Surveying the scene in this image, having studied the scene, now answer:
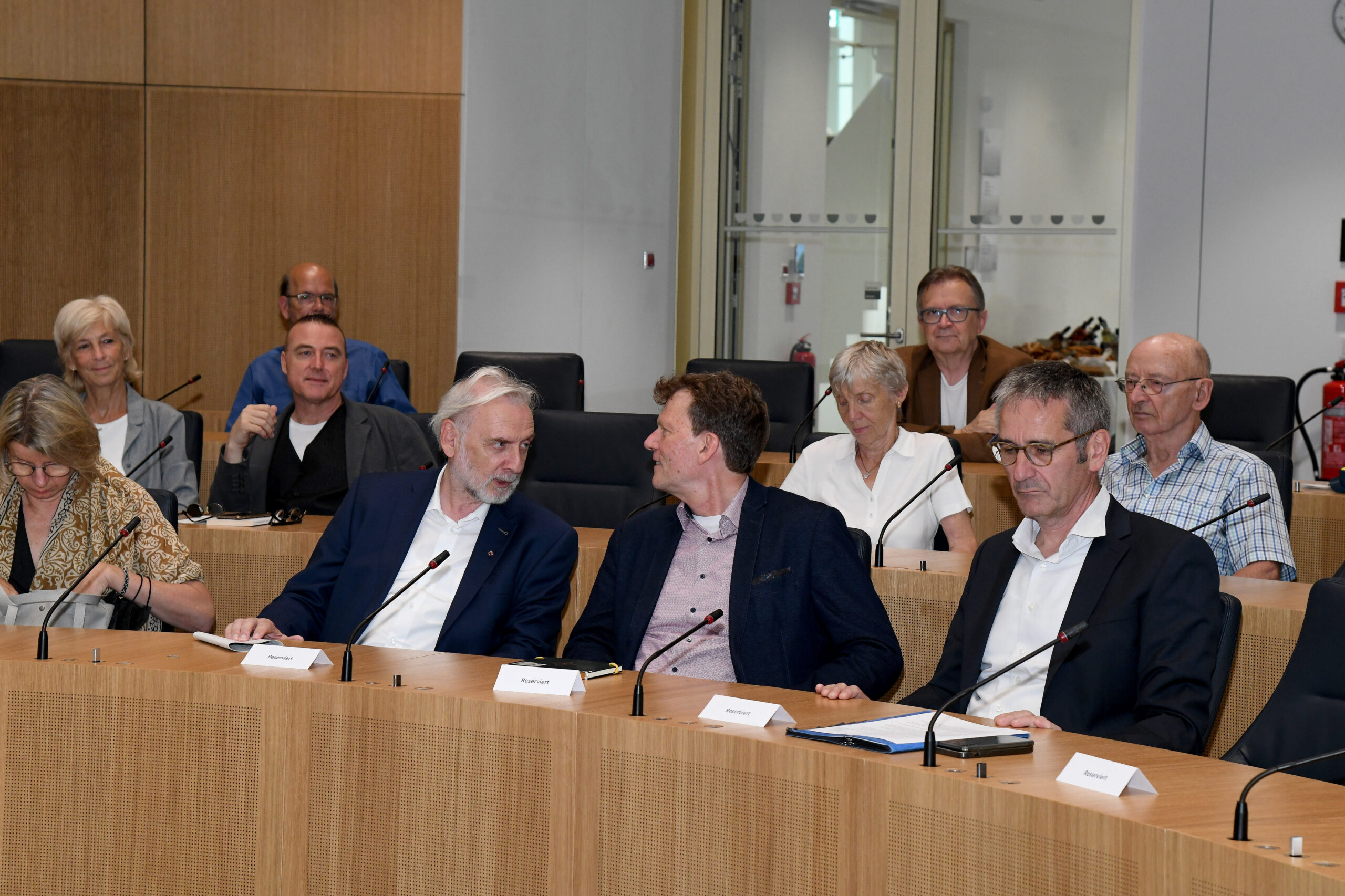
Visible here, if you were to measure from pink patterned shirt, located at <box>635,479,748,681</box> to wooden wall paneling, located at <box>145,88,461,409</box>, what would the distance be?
11.5 ft

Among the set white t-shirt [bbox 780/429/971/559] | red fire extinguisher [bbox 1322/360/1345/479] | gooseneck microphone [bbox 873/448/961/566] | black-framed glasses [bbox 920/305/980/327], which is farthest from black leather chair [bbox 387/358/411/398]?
red fire extinguisher [bbox 1322/360/1345/479]

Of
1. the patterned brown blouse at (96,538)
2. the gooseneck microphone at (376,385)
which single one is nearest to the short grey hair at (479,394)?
the patterned brown blouse at (96,538)

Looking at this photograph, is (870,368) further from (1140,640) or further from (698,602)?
(1140,640)

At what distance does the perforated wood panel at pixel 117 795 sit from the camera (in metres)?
2.17

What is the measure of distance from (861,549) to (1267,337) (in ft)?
13.2

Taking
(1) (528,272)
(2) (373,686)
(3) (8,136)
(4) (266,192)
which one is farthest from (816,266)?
(2) (373,686)

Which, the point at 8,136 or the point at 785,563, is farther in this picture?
the point at 8,136

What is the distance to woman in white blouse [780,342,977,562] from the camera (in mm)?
3662

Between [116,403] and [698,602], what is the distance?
246 centimetres

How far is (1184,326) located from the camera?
6.25 metres

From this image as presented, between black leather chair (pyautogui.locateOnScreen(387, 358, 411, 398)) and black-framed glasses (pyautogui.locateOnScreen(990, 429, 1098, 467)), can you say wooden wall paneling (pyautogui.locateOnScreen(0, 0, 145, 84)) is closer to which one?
black leather chair (pyautogui.locateOnScreen(387, 358, 411, 398))

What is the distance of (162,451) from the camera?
418cm

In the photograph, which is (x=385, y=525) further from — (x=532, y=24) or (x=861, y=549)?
(x=532, y=24)

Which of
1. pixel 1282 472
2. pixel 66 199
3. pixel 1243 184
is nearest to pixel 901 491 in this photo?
pixel 1282 472
